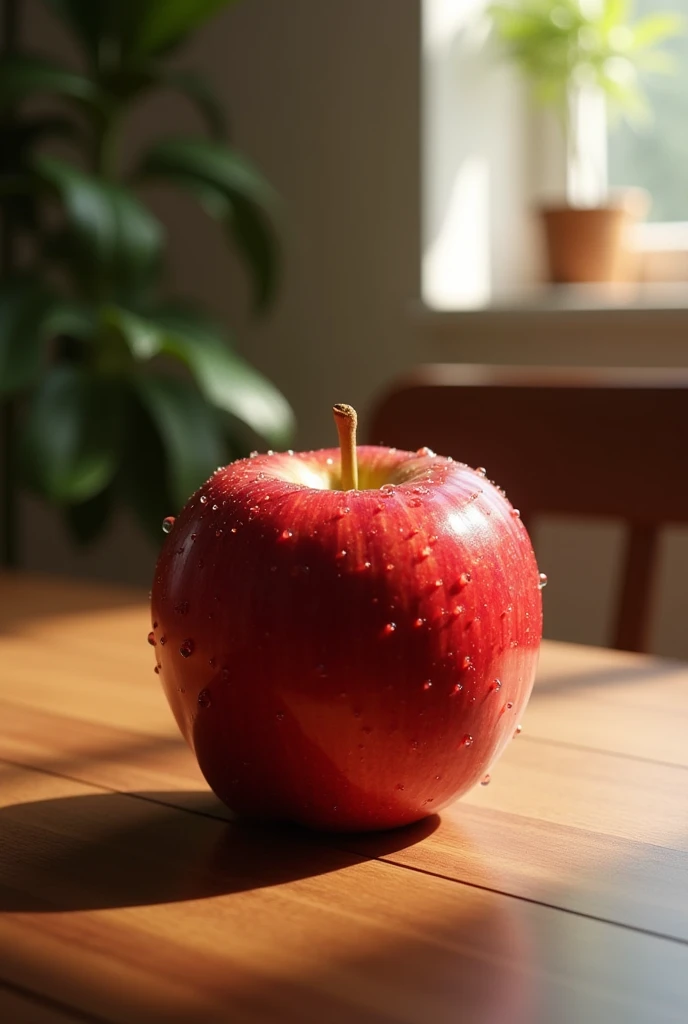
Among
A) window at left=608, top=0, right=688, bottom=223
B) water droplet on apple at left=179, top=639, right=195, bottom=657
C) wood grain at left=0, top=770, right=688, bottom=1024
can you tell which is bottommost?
wood grain at left=0, top=770, right=688, bottom=1024

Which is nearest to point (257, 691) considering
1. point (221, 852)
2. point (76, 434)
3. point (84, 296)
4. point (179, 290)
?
point (221, 852)

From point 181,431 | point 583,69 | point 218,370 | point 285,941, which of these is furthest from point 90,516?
point 285,941

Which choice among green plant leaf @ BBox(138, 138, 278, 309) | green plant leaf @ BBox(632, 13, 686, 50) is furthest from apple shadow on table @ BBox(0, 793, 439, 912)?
green plant leaf @ BBox(632, 13, 686, 50)

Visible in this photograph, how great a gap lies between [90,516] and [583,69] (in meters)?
1.12

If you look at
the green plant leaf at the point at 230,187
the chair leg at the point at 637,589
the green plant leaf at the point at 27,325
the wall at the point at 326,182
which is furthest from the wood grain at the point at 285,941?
the wall at the point at 326,182

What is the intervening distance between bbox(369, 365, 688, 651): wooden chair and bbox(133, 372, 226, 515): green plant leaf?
2.39 feet

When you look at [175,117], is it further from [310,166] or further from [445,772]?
[445,772]

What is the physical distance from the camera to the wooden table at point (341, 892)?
38cm

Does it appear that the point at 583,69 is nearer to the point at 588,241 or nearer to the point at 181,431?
the point at 588,241

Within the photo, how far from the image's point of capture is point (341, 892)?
0.46 m

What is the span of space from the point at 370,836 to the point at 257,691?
0.09 metres

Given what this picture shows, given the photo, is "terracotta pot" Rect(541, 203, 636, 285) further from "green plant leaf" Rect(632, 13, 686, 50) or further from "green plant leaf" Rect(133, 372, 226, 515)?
"green plant leaf" Rect(133, 372, 226, 515)

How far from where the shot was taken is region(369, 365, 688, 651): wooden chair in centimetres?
109

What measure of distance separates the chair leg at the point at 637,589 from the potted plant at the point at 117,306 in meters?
0.81
